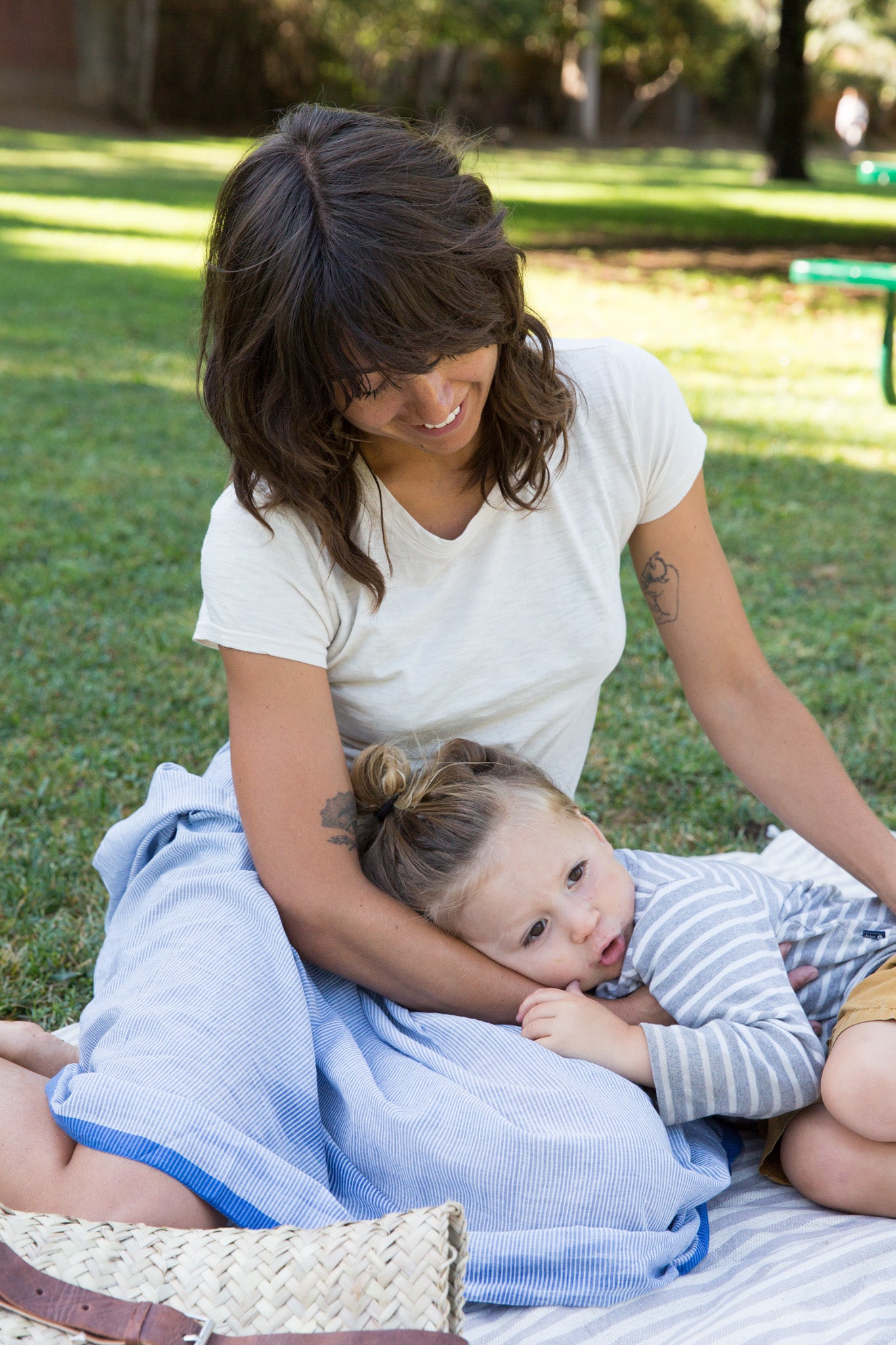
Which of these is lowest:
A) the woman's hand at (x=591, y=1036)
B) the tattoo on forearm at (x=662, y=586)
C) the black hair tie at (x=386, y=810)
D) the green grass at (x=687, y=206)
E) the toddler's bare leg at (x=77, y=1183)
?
the green grass at (x=687, y=206)

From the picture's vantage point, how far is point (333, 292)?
166 centimetres

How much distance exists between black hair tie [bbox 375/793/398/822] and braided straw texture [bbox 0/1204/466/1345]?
2.45 ft

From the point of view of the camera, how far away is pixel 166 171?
19.4 meters

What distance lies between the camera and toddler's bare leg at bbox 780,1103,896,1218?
1766 millimetres

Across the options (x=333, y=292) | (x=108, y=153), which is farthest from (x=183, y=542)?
(x=108, y=153)

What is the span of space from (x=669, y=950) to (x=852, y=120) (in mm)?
40252

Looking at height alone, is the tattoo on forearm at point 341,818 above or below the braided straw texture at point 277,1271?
above

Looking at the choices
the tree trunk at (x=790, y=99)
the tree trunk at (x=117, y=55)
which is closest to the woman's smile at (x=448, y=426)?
the tree trunk at (x=790, y=99)

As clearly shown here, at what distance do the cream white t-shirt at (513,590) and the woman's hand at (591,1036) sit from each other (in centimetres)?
51

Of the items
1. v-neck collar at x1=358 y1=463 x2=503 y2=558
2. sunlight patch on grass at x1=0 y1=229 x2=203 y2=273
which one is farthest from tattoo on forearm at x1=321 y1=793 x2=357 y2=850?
sunlight patch on grass at x1=0 y1=229 x2=203 y2=273

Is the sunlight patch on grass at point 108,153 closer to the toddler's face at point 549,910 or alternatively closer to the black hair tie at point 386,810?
the black hair tie at point 386,810

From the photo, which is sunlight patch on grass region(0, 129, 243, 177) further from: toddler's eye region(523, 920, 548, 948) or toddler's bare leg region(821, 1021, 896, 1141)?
toddler's bare leg region(821, 1021, 896, 1141)

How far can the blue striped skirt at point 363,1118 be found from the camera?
1623 mm

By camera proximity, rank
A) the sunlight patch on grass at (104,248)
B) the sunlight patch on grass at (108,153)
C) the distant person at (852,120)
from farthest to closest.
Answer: the distant person at (852,120), the sunlight patch on grass at (108,153), the sunlight patch on grass at (104,248)
